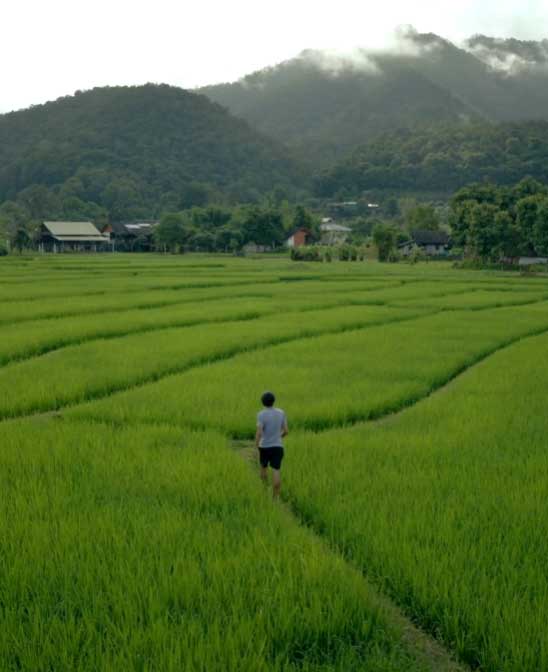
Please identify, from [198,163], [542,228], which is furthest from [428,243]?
[198,163]

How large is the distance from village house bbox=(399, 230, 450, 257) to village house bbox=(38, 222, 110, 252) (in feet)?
106

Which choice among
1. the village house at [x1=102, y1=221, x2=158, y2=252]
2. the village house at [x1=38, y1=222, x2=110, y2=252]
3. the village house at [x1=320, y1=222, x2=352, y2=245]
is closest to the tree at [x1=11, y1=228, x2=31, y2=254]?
the village house at [x1=38, y1=222, x2=110, y2=252]

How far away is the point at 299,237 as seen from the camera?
85312 mm

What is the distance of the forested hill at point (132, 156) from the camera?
11188 centimetres

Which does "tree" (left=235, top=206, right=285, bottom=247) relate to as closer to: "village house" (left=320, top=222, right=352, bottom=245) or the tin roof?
"village house" (left=320, top=222, right=352, bottom=245)

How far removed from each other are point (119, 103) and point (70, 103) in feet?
32.3

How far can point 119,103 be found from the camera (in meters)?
142

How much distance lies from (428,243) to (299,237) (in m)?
17.0

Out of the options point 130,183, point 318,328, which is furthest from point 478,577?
point 130,183

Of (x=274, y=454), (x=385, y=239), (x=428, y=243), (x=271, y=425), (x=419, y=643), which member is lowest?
(x=419, y=643)

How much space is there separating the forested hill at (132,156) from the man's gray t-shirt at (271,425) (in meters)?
96.4

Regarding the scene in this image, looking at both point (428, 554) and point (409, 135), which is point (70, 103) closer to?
point (409, 135)

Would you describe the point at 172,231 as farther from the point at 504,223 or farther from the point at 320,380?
the point at 320,380

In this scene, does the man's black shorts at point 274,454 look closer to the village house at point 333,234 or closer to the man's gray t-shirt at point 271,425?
the man's gray t-shirt at point 271,425
